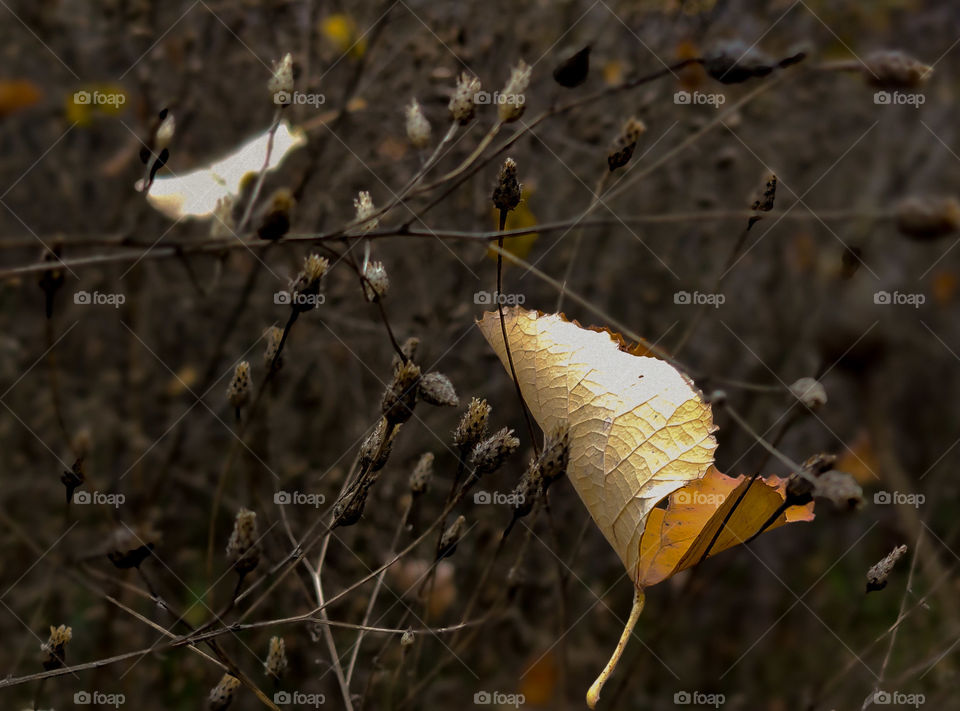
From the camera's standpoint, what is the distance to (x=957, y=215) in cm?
81

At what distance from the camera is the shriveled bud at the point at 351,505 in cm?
95

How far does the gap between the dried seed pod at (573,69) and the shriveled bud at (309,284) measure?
452 mm

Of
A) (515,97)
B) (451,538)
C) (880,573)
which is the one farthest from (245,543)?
(880,573)

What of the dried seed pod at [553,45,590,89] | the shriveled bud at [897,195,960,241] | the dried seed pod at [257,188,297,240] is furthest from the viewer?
the dried seed pod at [553,45,590,89]

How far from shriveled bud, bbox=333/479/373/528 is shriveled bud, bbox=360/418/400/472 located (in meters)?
0.02

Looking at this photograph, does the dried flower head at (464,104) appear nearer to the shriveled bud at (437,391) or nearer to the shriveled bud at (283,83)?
the shriveled bud at (283,83)

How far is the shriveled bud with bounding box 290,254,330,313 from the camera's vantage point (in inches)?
37.6

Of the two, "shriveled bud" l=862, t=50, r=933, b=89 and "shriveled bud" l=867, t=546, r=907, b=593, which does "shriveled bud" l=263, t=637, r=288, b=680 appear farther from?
"shriveled bud" l=862, t=50, r=933, b=89

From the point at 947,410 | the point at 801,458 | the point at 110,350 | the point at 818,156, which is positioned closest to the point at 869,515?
the point at 801,458

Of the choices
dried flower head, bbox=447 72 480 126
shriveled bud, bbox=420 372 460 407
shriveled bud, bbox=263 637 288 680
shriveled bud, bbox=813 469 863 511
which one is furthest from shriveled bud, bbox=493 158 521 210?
shriveled bud, bbox=263 637 288 680

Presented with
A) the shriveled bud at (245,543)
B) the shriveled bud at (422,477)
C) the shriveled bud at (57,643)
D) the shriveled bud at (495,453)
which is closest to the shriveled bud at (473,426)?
the shriveled bud at (495,453)

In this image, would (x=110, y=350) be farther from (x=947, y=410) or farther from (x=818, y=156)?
(x=947, y=410)

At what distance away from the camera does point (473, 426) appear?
965 mm

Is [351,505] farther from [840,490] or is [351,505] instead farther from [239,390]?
[840,490]
